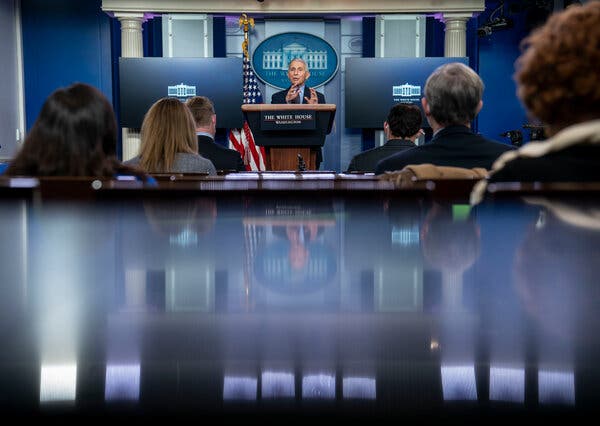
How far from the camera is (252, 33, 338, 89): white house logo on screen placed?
8023 mm

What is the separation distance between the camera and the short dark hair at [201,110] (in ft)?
12.7

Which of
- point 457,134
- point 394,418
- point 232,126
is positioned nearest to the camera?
point 394,418

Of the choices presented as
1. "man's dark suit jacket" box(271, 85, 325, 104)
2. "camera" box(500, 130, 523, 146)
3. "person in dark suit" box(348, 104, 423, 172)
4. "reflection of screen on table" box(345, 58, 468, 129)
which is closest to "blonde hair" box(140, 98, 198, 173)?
"person in dark suit" box(348, 104, 423, 172)

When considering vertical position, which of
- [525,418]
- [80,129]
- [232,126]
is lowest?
[525,418]

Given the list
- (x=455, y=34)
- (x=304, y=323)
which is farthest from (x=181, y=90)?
(x=304, y=323)

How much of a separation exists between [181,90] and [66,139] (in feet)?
18.2

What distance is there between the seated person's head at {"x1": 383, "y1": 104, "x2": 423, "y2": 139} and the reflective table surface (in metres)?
3.02

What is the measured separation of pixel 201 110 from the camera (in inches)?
152

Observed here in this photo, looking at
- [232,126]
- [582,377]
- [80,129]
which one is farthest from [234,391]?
[232,126]

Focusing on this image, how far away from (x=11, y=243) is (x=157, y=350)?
409mm

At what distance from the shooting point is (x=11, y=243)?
69 cm

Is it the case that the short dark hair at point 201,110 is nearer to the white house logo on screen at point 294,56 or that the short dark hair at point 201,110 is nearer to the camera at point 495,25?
the white house logo on screen at point 294,56

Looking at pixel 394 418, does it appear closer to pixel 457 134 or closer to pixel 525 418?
pixel 525 418

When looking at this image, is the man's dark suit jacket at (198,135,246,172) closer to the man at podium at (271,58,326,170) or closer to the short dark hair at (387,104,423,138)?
the short dark hair at (387,104,423,138)
